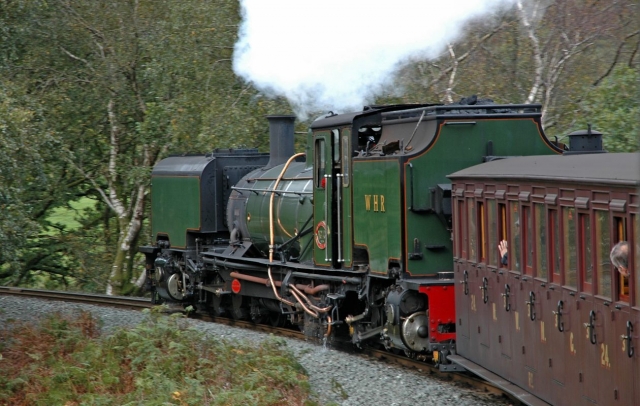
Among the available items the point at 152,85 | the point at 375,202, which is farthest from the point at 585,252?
the point at 152,85

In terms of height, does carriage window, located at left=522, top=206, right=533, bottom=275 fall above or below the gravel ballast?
above

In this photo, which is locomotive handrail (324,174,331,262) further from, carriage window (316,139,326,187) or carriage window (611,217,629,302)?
carriage window (611,217,629,302)

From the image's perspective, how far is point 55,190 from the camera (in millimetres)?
22266

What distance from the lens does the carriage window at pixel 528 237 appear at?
7555 mm

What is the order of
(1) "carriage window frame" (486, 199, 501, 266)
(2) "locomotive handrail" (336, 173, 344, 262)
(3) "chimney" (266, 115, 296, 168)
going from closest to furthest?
(1) "carriage window frame" (486, 199, 501, 266), (2) "locomotive handrail" (336, 173, 344, 262), (3) "chimney" (266, 115, 296, 168)

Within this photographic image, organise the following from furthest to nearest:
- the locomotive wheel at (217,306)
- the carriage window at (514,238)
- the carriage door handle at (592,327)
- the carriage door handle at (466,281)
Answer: the locomotive wheel at (217,306) → the carriage door handle at (466,281) → the carriage window at (514,238) → the carriage door handle at (592,327)

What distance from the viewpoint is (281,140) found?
14.8m

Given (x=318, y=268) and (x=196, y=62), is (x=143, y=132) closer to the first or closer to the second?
(x=196, y=62)

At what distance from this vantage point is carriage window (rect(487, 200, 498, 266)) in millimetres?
8375

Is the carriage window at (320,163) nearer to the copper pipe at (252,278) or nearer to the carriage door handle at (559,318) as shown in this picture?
the copper pipe at (252,278)

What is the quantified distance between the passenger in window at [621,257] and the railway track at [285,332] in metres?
2.78

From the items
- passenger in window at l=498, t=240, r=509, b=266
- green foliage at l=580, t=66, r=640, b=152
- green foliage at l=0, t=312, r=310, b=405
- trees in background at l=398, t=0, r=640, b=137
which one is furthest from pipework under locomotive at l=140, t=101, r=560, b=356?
trees in background at l=398, t=0, r=640, b=137

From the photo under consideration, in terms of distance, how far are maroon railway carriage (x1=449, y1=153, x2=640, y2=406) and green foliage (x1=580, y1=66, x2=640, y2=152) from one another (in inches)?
215

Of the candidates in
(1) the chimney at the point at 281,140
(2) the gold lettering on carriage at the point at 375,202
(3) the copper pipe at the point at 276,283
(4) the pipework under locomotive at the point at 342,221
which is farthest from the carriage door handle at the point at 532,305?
(1) the chimney at the point at 281,140
